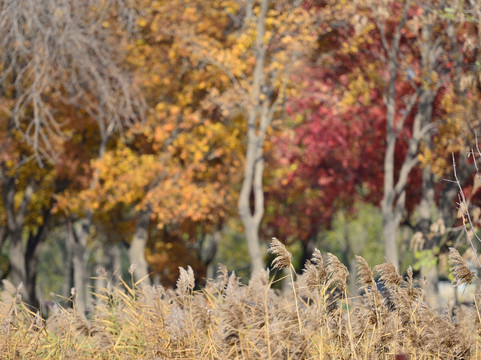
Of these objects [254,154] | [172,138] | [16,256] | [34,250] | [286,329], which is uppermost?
[172,138]

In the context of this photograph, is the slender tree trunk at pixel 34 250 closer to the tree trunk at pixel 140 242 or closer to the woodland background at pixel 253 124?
the woodland background at pixel 253 124

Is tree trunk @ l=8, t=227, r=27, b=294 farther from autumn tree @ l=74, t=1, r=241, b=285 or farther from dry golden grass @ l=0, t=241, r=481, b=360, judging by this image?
dry golden grass @ l=0, t=241, r=481, b=360

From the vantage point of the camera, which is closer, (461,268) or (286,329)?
(286,329)

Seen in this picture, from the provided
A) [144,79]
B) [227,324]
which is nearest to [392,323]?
[227,324]

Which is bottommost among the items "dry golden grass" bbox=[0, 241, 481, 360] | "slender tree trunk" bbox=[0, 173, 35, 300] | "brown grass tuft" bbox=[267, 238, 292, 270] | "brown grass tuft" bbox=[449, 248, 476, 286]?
"slender tree trunk" bbox=[0, 173, 35, 300]

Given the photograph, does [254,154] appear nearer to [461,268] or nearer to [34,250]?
[34,250]

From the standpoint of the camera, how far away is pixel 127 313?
6645 millimetres

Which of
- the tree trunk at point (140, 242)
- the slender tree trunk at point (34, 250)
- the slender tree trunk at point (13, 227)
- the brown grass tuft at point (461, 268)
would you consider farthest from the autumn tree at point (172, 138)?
the brown grass tuft at point (461, 268)

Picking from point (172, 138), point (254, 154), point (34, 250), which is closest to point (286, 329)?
point (254, 154)

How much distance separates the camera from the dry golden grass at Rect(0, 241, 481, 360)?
16.5 feet

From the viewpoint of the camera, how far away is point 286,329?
480cm

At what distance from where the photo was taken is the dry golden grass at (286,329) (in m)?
5.03

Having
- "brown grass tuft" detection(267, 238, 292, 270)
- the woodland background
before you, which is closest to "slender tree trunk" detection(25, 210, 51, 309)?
the woodland background

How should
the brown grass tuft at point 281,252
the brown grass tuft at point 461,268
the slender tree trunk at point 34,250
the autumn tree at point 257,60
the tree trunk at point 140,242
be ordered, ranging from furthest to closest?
1. the slender tree trunk at point 34,250
2. the tree trunk at point 140,242
3. the autumn tree at point 257,60
4. the brown grass tuft at point 461,268
5. the brown grass tuft at point 281,252
